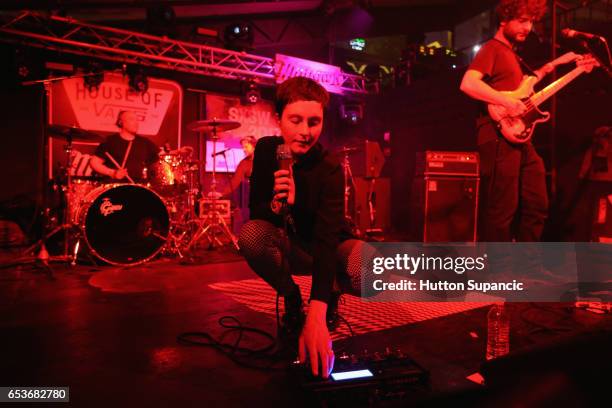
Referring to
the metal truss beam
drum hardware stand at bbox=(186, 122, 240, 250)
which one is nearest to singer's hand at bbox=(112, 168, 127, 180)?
drum hardware stand at bbox=(186, 122, 240, 250)

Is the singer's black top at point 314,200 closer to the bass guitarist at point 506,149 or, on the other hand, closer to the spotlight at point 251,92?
the bass guitarist at point 506,149

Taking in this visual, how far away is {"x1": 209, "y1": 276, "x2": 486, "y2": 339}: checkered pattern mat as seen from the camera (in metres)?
2.09

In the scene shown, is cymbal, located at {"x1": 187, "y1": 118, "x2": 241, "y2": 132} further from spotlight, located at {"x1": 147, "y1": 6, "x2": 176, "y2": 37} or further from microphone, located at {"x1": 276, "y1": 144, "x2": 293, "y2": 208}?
microphone, located at {"x1": 276, "y1": 144, "x2": 293, "y2": 208}

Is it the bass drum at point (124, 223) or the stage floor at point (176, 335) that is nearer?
the stage floor at point (176, 335)

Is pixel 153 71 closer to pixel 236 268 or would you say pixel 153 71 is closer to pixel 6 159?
pixel 6 159

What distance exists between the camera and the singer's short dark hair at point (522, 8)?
2.53 m

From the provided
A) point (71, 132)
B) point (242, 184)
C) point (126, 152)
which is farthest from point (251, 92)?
point (71, 132)

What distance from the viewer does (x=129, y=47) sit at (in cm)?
607

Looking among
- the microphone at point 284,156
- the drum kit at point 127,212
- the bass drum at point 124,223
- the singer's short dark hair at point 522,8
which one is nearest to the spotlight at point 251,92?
the drum kit at point 127,212

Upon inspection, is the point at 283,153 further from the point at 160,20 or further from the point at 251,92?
the point at 251,92

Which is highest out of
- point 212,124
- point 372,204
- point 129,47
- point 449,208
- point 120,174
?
point 129,47

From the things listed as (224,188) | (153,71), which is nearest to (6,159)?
(153,71)

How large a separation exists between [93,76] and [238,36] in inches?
97.5

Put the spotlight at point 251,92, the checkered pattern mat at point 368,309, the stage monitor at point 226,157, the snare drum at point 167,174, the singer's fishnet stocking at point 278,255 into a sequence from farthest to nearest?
the stage monitor at point 226,157
the spotlight at point 251,92
the snare drum at point 167,174
the checkered pattern mat at point 368,309
the singer's fishnet stocking at point 278,255
